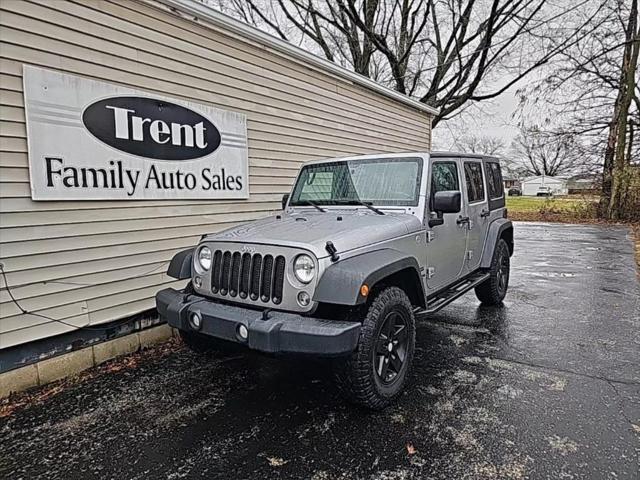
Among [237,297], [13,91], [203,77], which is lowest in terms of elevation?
[237,297]

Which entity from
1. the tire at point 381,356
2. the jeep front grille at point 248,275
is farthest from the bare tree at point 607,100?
the jeep front grille at point 248,275

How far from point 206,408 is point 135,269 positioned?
1.66 m

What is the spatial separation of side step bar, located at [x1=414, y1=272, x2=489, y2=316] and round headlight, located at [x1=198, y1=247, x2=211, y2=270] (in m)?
1.69

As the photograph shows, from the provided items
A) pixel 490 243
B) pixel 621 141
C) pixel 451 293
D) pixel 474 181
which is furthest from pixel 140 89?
pixel 621 141

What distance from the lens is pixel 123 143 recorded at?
380cm

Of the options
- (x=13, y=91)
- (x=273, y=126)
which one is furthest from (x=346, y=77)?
(x=13, y=91)

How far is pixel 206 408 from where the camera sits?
2.98 m

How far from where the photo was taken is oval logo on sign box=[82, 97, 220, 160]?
365cm

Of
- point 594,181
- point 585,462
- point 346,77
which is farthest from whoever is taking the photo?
point 594,181

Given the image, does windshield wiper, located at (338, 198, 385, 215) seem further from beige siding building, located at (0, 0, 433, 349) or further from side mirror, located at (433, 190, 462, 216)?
beige siding building, located at (0, 0, 433, 349)

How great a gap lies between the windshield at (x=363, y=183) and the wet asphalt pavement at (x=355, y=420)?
1.49m

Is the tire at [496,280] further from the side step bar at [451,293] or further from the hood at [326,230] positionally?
the hood at [326,230]

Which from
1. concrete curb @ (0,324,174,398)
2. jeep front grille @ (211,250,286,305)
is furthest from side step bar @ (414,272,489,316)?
concrete curb @ (0,324,174,398)

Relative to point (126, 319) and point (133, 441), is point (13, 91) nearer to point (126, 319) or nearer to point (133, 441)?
point (126, 319)
